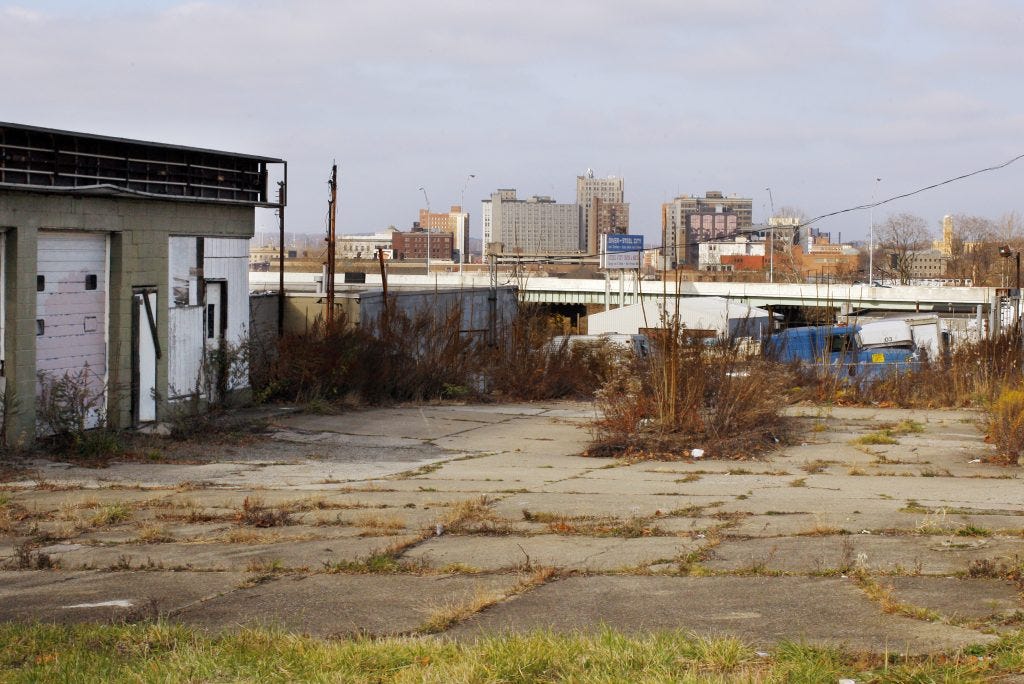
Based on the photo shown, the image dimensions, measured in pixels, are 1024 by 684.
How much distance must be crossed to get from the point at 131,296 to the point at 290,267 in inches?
3228

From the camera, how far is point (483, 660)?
Result: 5.54 metres

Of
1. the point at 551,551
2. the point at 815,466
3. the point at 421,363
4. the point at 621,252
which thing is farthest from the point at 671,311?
the point at 551,551

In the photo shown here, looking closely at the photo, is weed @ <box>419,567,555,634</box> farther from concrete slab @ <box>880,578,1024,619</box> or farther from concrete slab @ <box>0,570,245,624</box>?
concrete slab @ <box>880,578,1024,619</box>

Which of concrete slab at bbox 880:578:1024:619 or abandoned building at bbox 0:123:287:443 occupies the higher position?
abandoned building at bbox 0:123:287:443

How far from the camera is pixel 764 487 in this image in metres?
12.4

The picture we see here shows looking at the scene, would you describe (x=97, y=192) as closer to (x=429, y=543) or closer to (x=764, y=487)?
(x=429, y=543)

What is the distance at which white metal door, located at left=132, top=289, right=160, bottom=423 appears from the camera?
54.0ft

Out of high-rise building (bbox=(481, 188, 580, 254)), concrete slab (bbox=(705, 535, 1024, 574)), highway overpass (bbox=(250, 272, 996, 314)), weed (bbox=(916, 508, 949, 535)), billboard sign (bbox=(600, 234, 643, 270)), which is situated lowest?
concrete slab (bbox=(705, 535, 1024, 574))

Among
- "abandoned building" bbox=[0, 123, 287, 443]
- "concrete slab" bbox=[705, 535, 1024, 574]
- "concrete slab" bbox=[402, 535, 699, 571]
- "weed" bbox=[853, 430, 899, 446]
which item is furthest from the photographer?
"weed" bbox=[853, 430, 899, 446]

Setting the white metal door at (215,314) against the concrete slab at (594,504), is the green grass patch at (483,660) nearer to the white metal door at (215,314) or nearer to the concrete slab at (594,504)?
the concrete slab at (594,504)

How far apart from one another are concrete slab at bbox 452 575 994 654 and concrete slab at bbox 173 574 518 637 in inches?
17.2

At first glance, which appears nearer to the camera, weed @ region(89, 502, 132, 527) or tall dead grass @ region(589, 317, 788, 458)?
weed @ region(89, 502, 132, 527)

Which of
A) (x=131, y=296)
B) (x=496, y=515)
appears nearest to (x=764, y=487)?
(x=496, y=515)

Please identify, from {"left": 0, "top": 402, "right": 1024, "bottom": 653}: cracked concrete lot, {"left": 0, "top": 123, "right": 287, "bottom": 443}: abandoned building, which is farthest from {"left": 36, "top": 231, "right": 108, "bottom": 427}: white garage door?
{"left": 0, "top": 402, "right": 1024, "bottom": 653}: cracked concrete lot
